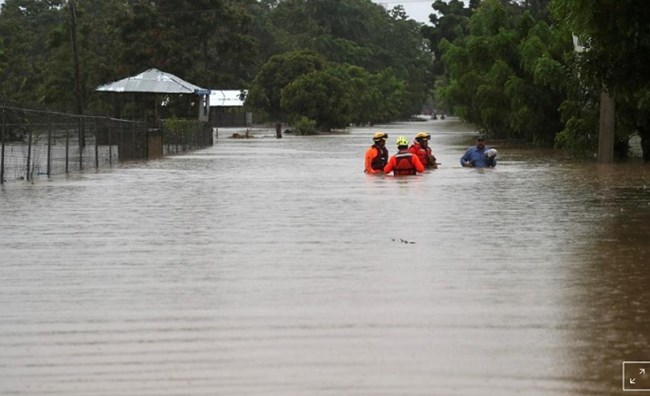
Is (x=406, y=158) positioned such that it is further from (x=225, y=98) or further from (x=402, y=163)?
(x=225, y=98)

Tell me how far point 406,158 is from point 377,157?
1311mm

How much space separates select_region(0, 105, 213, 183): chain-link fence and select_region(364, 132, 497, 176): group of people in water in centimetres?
693

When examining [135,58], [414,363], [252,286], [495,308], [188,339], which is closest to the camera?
[414,363]

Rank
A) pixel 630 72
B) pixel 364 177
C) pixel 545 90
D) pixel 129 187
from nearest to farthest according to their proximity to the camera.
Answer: pixel 630 72 < pixel 129 187 < pixel 364 177 < pixel 545 90

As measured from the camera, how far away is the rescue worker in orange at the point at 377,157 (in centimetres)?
3069

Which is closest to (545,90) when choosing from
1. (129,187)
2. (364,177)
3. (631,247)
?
(364,177)

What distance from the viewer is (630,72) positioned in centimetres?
2172

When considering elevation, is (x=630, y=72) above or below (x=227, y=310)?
above

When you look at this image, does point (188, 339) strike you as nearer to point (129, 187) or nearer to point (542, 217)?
point (542, 217)

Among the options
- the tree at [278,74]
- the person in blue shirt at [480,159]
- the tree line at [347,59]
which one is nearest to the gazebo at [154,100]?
the tree line at [347,59]

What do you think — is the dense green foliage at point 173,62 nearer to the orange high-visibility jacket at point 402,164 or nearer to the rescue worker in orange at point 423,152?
the rescue worker in orange at point 423,152

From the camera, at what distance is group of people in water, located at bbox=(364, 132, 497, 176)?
2970cm

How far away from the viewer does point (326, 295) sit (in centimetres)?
1133

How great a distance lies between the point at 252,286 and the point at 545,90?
37879 mm
